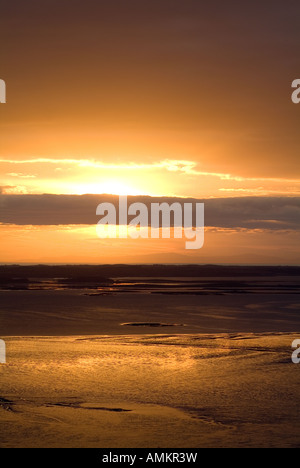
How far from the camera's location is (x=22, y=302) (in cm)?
3569

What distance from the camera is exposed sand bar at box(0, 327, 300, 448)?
34.0 feet

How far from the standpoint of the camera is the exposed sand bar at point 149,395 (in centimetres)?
1038

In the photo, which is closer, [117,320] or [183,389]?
[183,389]

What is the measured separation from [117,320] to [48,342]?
24.0 feet

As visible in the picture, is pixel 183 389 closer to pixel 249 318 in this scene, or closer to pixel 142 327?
pixel 142 327

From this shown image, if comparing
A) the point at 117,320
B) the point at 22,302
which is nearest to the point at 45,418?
the point at 117,320

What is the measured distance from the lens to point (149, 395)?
12.9 meters
